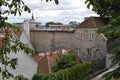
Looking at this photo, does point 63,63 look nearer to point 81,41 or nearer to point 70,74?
point 70,74

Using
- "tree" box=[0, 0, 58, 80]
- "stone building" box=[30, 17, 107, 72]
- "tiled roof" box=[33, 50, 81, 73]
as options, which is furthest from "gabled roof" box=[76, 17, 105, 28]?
"tree" box=[0, 0, 58, 80]

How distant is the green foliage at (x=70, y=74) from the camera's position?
24375 mm

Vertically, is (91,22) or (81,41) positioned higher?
(91,22)

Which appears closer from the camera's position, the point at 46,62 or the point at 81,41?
the point at 46,62

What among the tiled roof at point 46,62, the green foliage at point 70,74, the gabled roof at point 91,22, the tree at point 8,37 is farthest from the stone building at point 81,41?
the tree at point 8,37

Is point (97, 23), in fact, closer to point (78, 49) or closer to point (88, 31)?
point (88, 31)

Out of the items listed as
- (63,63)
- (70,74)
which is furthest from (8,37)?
(63,63)

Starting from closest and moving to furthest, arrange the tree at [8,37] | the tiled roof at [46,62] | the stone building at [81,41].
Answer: the tree at [8,37] → the tiled roof at [46,62] → the stone building at [81,41]

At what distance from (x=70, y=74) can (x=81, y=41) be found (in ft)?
38.5

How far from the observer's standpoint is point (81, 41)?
38.4 m

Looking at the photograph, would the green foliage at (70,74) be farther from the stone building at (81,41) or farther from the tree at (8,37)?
the tree at (8,37)

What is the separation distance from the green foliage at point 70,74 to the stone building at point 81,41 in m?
5.59

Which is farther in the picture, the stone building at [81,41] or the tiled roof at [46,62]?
the stone building at [81,41]

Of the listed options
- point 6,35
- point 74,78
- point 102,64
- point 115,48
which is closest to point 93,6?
point 115,48
